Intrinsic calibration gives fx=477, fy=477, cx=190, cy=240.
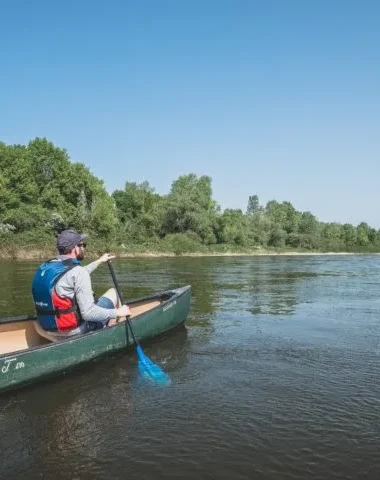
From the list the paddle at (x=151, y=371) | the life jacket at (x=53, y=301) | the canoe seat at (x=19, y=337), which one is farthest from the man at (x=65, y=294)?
the paddle at (x=151, y=371)

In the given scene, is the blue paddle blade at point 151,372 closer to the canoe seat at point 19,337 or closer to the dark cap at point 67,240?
the canoe seat at point 19,337

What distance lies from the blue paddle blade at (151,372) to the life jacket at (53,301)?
1.19 meters

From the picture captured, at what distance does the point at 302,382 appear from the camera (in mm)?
6480

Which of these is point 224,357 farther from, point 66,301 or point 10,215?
point 10,215

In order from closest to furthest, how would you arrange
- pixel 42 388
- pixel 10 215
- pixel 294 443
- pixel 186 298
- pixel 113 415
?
pixel 294 443, pixel 113 415, pixel 42 388, pixel 186 298, pixel 10 215

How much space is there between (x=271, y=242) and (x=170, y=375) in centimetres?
7057

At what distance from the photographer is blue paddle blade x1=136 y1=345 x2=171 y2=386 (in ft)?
21.8

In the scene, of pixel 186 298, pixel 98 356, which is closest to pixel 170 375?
pixel 98 356

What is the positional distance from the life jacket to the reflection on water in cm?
80

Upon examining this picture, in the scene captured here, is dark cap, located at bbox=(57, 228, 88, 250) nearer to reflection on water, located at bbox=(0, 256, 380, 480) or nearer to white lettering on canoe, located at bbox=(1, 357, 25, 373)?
white lettering on canoe, located at bbox=(1, 357, 25, 373)

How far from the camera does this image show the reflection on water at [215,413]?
4262 mm

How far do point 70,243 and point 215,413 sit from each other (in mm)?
3081

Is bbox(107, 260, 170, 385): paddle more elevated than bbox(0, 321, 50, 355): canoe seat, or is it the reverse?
bbox(0, 321, 50, 355): canoe seat

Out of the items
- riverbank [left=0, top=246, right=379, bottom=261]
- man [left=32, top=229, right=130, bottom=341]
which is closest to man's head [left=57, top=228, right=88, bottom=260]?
man [left=32, top=229, right=130, bottom=341]
